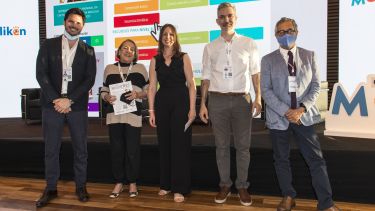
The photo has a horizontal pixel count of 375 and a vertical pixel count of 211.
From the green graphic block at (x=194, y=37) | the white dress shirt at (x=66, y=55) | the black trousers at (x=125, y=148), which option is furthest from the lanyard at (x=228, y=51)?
the green graphic block at (x=194, y=37)

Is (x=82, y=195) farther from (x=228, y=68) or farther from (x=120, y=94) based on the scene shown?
(x=228, y=68)

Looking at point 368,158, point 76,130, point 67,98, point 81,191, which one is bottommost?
point 81,191

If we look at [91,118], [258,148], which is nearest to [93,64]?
[258,148]

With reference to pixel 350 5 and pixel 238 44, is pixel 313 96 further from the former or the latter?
pixel 350 5

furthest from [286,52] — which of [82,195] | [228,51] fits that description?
[82,195]

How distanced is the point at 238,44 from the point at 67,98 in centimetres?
143

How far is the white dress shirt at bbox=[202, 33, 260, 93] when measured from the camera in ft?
9.46

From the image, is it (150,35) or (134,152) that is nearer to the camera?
(134,152)

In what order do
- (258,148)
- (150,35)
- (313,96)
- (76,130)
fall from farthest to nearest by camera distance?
(150,35) → (258,148) → (76,130) → (313,96)

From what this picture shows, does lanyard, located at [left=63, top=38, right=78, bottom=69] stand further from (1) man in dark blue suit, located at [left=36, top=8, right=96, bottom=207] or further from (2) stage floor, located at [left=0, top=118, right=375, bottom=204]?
(2) stage floor, located at [left=0, top=118, right=375, bottom=204]

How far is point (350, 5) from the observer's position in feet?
18.7

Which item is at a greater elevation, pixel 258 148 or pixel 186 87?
pixel 186 87

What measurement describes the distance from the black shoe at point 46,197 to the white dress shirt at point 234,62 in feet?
5.47

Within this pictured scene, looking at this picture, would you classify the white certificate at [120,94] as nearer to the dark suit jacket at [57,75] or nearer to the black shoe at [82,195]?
the dark suit jacket at [57,75]
